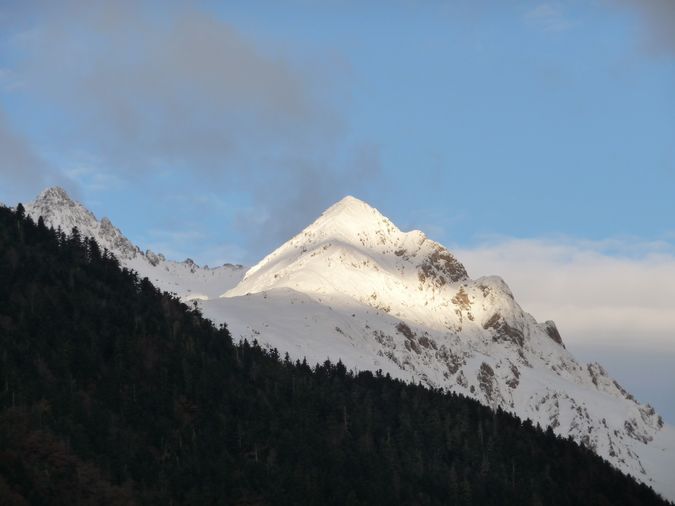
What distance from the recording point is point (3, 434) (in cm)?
19988

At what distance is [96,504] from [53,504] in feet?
30.5

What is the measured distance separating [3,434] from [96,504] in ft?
64.2

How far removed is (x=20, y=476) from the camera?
19000 centimetres

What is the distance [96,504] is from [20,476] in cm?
1322

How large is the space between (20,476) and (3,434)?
12.3m

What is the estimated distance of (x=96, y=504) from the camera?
642ft

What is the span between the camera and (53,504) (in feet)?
617
